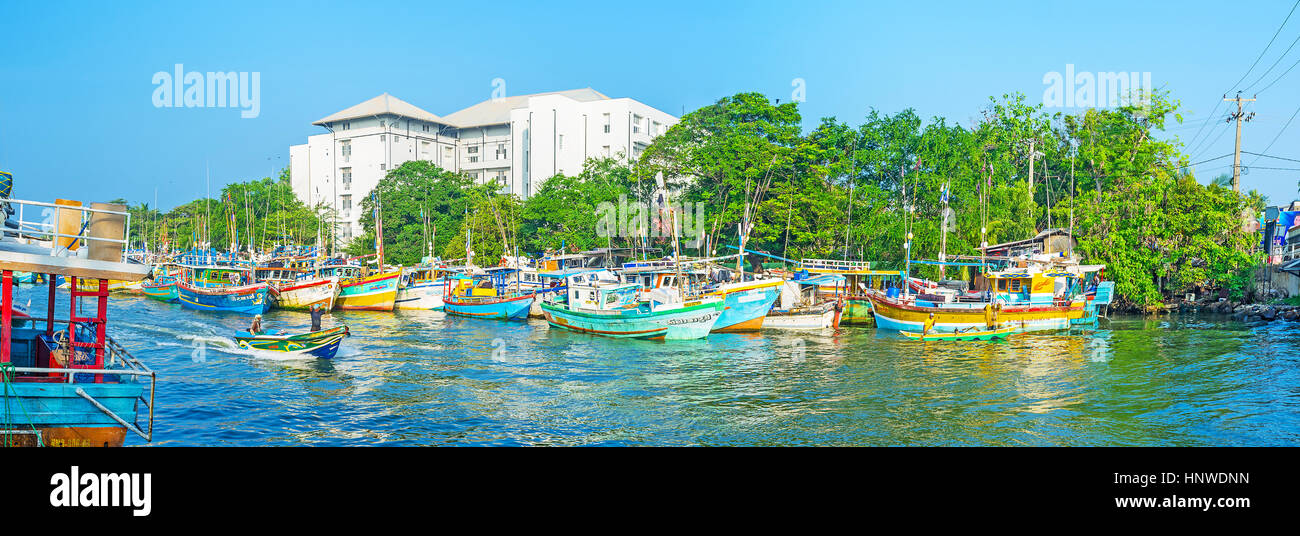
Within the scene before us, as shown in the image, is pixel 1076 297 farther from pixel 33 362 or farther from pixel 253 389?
pixel 33 362

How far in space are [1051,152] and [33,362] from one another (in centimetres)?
5956

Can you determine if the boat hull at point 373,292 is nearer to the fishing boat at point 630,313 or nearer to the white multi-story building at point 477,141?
the fishing boat at point 630,313

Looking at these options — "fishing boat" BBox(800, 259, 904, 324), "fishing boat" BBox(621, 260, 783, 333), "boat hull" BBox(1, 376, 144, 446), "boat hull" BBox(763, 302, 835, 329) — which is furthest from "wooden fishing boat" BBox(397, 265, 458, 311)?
"boat hull" BBox(1, 376, 144, 446)

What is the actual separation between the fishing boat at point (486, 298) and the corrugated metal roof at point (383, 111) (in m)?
30.2

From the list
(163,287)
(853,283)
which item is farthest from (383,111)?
(853,283)

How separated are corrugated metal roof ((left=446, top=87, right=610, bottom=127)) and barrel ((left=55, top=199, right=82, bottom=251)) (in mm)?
64928

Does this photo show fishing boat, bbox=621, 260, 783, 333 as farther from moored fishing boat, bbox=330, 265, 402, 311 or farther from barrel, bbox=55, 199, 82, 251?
barrel, bbox=55, 199, 82, 251

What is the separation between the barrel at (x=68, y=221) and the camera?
10742 mm

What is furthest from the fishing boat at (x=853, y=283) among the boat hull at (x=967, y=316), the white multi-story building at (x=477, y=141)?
the white multi-story building at (x=477, y=141)

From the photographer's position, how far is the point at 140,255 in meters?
69.3

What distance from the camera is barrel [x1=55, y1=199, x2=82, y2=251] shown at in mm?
10742

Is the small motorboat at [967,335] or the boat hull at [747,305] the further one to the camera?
the boat hull at [747,305]

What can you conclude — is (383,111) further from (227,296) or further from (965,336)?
(965,336)
